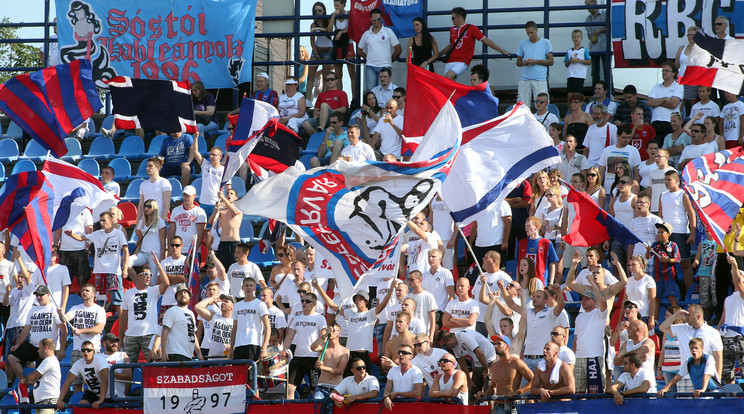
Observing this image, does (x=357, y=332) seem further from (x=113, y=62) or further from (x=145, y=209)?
(x=113, y=62)

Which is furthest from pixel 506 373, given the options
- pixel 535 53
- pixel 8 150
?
pixel 8 150

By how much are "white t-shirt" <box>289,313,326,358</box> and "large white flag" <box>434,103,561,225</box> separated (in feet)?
9.19

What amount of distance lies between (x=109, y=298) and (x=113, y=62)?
6503 mm

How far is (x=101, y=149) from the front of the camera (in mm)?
21109

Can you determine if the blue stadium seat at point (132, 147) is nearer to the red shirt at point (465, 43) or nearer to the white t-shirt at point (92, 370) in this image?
the red shirt at point (465, 43)

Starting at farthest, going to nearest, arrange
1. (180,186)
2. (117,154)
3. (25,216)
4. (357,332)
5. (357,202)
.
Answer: (117,154) → (180,186) → (25,216) → (357,332) → (357,202)

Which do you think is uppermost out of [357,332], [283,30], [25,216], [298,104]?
[283,30]

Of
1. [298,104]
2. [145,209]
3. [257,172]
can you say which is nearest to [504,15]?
[298,104]

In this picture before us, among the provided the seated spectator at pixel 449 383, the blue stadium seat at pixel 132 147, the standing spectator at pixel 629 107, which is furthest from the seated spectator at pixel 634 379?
the blue stadium seat at pixel 132 147

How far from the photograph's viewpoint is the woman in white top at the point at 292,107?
20.0 m

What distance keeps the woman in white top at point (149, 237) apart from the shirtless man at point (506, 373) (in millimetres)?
5976

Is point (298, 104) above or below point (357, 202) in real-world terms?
above

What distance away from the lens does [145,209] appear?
56.5 ft

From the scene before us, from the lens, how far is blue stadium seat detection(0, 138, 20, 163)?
2128 centimetres
